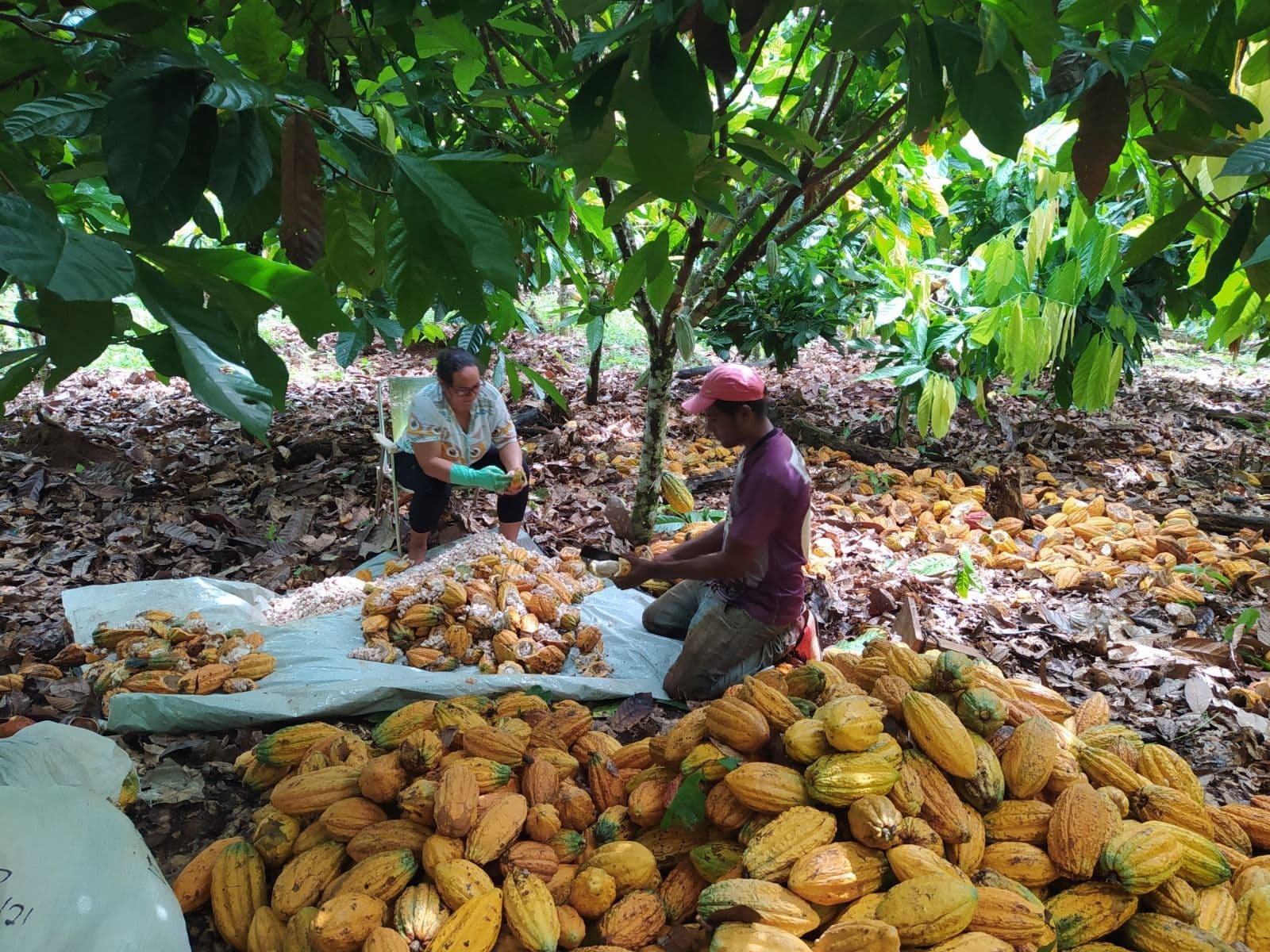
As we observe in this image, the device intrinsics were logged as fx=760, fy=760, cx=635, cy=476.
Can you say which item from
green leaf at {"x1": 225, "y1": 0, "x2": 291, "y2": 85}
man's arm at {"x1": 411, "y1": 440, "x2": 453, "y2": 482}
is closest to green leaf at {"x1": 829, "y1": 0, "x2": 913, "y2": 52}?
green leaf at {"x1": 225, "y1": 0, "x2": 291, "y2": 85}

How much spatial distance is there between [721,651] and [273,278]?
2.06 meters

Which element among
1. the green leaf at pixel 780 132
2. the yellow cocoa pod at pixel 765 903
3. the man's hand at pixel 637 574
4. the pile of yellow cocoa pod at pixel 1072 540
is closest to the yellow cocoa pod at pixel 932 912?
the yellow cocoa pod at pixel 765 903

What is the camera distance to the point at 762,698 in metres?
1.57

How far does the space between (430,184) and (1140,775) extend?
1.62 meters

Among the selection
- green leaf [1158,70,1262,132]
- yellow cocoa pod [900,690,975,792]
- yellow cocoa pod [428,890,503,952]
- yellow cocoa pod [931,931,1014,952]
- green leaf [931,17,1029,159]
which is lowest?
yellow cocoa pod [428,890,503,952]

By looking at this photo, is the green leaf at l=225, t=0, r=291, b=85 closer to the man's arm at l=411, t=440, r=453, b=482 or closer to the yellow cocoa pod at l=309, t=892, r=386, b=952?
the yellow cocoa pod at l=309, t=892, r=386, b=952

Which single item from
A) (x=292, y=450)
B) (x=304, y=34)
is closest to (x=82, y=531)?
(x=292, y=450)

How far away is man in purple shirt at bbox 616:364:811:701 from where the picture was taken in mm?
2311

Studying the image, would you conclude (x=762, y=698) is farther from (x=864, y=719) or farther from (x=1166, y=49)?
(x=1166, y=49)

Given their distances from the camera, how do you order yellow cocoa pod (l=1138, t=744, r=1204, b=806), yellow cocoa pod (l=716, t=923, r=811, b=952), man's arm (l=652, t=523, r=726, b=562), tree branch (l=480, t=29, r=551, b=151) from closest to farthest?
yellow cocoa pod (l=716, t=923, r=811, b=952), yellow cocoa pod (l=1138, t=744, r=1204, b=806), tree branch (l=480, t=29, r=551, b=151), man's arm (l=652, t=523, r=726, b=562)

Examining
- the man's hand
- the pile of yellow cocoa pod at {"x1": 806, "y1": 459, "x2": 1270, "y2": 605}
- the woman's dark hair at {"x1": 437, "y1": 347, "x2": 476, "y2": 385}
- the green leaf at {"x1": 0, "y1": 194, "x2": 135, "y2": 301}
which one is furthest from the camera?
the woman's dark hair at {"x1": 437, "y1": 347, "x2": 476, "y2": 385}

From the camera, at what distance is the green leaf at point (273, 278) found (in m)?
0.66

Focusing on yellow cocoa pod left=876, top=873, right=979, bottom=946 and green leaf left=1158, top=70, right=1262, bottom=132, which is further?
yellow cocoa pod left=876, top=873, right=979, bottom=946

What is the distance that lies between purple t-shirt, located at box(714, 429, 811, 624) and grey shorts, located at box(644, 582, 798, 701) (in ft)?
0.14
